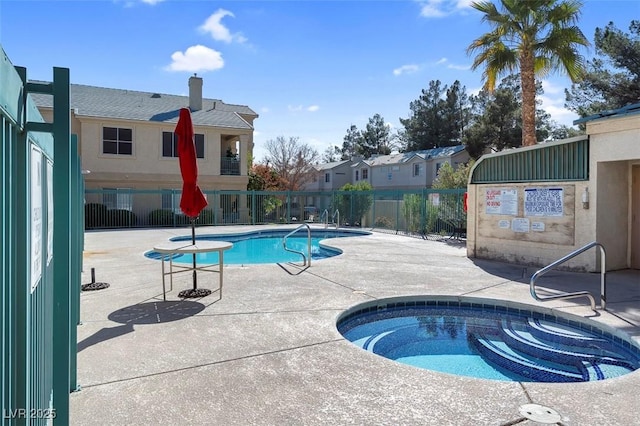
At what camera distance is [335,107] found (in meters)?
33.2

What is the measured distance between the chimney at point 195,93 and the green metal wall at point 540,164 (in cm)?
2023

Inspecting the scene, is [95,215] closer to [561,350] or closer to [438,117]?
[561,350]

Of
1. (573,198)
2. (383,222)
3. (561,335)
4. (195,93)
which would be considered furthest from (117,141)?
(561,335)

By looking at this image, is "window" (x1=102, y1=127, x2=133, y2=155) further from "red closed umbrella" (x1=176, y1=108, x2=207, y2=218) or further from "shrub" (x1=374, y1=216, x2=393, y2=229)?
"red closed umbrella" (x1=176, y1=108, x2=207, y2=218)

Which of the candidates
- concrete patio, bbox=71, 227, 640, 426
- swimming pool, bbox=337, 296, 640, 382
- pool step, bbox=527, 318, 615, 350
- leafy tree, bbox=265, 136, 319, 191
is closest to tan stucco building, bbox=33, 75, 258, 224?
leafy tree, bbox=265, 136, 319, 191

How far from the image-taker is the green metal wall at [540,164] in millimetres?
9834

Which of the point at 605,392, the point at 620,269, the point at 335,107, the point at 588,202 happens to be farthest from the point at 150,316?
the point at 335,107

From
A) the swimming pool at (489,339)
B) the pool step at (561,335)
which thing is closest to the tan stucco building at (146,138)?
the swimming pool at (489,339)

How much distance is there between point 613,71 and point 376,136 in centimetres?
4217

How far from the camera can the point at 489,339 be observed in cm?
623

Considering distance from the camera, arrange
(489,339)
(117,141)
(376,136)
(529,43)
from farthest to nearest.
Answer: (376,136)
(117,141)
(529,43)
(489,339)

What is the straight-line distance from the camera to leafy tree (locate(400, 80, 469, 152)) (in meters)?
50.2

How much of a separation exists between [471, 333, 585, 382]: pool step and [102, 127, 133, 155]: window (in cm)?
2291

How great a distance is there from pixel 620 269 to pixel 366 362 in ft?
28.4
